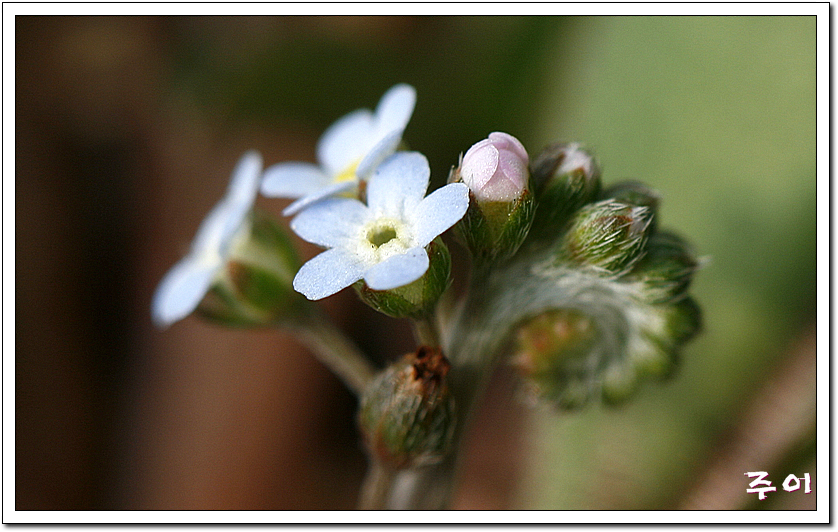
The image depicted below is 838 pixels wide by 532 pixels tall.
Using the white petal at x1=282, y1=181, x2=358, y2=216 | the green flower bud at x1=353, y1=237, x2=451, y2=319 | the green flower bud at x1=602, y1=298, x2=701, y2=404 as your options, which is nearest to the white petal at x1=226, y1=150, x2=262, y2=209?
the white petal at x1=282, y1=181, x2=358, y2=216

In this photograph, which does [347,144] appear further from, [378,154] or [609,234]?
[609,234]

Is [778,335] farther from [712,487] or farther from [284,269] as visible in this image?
[284,269]

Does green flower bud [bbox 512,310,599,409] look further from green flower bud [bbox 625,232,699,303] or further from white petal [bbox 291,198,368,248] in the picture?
white petal [bbox 291,198,368,248]

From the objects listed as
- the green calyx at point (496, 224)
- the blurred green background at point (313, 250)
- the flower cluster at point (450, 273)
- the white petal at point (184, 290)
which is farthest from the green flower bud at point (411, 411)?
the blurred green background at point (313, 250)

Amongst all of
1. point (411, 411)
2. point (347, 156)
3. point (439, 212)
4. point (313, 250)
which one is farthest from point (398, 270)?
point (313, 250)

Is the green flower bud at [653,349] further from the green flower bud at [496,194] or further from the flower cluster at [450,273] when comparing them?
the green flower bud at [496,194]

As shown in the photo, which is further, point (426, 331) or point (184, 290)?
point (184, 290)
